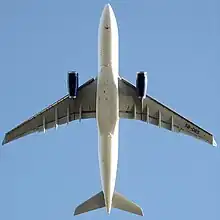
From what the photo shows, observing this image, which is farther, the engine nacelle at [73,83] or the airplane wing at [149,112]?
the airplane wing at [149,112]

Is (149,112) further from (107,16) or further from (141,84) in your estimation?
(107,16)

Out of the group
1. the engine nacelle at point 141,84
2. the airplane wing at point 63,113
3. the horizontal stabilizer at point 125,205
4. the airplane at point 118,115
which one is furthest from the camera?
the airplane wing at point 63,113

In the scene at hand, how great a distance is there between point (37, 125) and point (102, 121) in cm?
601

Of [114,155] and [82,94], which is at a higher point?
[82,94]

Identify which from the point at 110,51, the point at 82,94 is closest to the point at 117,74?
the point at 110,51

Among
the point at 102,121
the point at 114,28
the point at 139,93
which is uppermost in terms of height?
the point at 114,28

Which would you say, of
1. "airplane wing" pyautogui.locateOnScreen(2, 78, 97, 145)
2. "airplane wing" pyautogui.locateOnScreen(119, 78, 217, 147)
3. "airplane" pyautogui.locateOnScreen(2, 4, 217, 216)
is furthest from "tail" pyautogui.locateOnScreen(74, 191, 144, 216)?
"airplane wing" pyautogui.locateOnScreen(2, 78, 97, 145)

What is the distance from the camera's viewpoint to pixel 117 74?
3719 centimetres

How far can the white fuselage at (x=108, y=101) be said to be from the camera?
35625 millimetres

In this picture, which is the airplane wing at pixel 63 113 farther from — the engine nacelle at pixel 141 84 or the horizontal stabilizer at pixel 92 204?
the horizontal stabilizer at pixel 92 204

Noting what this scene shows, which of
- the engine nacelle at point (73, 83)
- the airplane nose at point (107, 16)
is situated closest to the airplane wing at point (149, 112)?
the engine nacelle at point (73, 83)

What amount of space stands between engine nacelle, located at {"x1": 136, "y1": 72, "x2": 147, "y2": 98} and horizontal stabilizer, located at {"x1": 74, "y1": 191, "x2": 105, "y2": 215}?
6220mm

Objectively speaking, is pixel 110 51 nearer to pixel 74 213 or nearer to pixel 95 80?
pixel 95 80

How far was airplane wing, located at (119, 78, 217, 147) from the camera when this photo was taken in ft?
132
